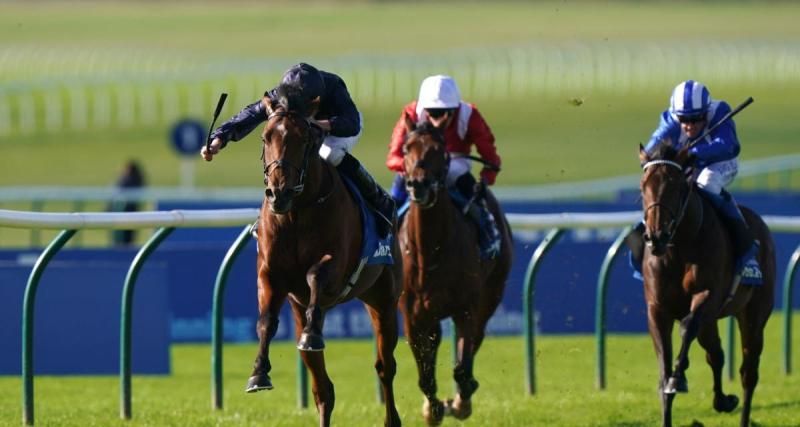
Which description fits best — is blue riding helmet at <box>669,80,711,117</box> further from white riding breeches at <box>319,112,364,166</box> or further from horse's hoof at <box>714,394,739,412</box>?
white riding breeches at <box>319,112,364,166</box>

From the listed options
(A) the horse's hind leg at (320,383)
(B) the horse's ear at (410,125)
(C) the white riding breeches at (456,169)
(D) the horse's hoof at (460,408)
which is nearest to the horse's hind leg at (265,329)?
(A) the horse's hind leg at (320,383)

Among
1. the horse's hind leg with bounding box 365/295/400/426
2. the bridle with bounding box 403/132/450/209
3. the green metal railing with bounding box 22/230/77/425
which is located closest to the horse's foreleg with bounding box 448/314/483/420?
the horse's hind leg with bounding box 365/295/400/426

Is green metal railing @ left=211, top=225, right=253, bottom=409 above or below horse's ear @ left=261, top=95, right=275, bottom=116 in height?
below

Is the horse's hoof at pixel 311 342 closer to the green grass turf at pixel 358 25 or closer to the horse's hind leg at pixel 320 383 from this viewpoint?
the horse's hind leg at pixel 320 383

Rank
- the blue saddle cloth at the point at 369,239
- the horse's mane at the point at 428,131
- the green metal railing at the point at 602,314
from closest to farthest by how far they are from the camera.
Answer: the blue saddle cloth at the point at 369,239
the horse's mane at the point at 428,131
the green metal railing at the point at 602,314

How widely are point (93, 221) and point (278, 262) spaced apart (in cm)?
124

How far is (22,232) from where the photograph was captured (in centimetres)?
2408

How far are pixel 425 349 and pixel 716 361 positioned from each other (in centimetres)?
167

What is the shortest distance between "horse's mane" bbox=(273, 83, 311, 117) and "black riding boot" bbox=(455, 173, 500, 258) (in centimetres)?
219

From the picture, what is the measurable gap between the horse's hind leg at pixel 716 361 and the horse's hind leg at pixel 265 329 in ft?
9.42

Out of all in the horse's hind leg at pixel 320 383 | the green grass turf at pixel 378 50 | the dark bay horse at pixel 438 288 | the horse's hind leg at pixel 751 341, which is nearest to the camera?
the horse's hind leg at pixel 320 383

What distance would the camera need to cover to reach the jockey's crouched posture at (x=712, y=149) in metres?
8.70

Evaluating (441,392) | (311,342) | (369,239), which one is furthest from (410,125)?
(441,392)

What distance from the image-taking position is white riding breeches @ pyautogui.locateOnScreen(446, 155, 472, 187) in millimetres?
9273
